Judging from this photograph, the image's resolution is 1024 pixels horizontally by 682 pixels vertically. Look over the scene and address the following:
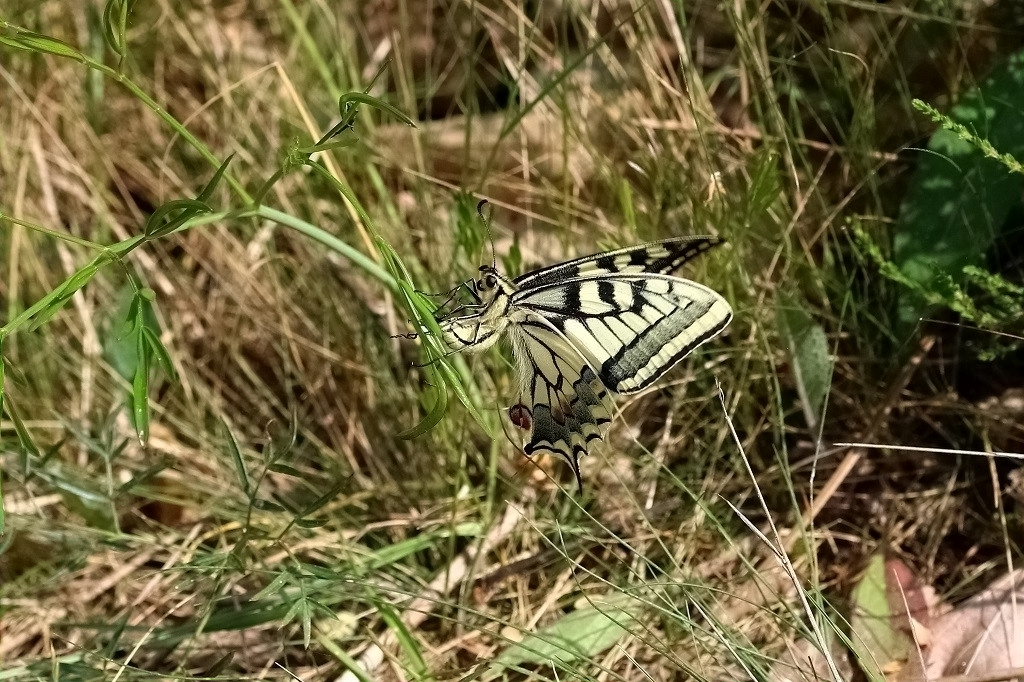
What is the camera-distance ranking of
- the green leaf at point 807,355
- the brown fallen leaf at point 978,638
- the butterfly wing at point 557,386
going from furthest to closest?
the green leaf at point 807,355 → the butterfly wing at point 557,386 → the brown fallen leaf at point 978,638

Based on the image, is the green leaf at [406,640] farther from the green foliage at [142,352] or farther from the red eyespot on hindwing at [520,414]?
the green foliage at [142,352]

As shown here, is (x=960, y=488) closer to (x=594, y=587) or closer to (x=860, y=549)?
(x=860, y=549)

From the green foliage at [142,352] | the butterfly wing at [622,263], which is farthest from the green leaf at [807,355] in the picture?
the green foliage at [142,352]

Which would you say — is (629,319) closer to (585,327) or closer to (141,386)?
(585,327)

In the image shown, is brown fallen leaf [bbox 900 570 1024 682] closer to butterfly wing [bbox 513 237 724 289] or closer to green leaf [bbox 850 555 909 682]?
green leaf [bbox 850 555 909 682]

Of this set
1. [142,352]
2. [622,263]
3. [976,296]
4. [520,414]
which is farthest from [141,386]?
[976,296]

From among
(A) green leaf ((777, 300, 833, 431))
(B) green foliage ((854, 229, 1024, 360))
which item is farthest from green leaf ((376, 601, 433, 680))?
(B) green foliage ((854, 229, 1024, 360))

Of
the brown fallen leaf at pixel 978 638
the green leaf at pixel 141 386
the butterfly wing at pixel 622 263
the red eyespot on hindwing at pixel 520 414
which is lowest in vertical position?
the brown fallen leaf at pixel 978 638

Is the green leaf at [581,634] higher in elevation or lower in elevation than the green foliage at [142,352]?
lower

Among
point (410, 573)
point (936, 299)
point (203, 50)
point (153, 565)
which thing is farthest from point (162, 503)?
point (936, 299)
